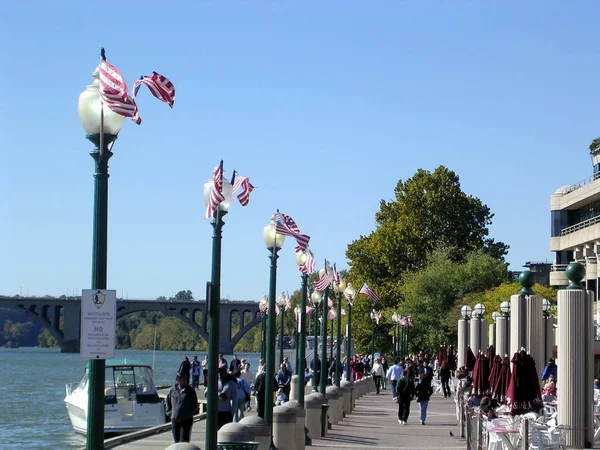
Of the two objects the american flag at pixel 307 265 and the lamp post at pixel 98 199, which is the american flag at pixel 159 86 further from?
the american flag at pixel 307 265

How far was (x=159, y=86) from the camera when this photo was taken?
1168 centimetres

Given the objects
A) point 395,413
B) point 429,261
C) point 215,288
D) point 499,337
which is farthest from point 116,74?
point 429,261

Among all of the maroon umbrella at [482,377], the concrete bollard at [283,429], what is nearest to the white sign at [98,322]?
the concrete bollard at [283,429]

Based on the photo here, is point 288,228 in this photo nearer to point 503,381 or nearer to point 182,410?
point 182,410

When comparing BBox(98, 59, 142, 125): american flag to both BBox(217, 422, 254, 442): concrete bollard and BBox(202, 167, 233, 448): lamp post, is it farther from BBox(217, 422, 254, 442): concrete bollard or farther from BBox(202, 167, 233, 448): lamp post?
BBox(217, 422, 254, 442): concrete bollard

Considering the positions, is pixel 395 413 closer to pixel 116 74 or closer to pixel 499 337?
pixel 499 337

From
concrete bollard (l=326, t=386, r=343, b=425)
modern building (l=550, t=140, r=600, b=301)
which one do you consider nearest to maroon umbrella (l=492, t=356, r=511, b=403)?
concrete bollard (l=326, t=386, r=343, b=425)

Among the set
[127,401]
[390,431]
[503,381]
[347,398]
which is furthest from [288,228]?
[347,398]

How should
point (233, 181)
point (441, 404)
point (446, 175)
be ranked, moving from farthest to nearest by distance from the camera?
point (446, 175) < point (441, 404) < point (233, 181)

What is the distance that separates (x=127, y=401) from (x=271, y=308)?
13.2m

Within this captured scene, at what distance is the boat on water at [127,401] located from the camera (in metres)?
30.7

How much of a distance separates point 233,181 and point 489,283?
52.9m

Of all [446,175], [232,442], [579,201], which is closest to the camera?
[232,442]

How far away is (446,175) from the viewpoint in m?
80.3
